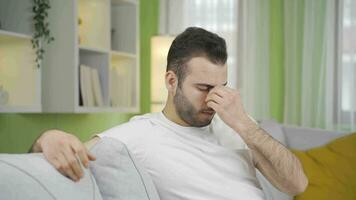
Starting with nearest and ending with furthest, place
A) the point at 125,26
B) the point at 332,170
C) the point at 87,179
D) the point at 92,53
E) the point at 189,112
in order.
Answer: the point at 87,179
the point at 189,112
the point at 332,170
the point at 92,53
the point at 125,26

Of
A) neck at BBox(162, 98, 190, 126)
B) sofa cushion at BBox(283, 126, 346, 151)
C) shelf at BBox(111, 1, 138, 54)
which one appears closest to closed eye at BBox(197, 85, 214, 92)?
neck at BBox(162, 98, 190, 126)

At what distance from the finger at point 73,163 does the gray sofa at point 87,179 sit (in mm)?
22

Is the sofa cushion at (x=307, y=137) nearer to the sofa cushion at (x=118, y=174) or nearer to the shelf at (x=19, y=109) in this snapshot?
the shelf at (x=19, y=109)

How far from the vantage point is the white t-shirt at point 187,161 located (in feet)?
4.88

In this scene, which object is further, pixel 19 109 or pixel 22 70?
pixel 22 70

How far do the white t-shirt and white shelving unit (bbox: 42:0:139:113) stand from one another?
98 cm

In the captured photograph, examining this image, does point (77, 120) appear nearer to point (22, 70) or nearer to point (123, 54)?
point (123, 54)

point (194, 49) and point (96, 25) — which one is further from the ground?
point (96, 25)

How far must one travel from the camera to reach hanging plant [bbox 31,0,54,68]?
2293 mm

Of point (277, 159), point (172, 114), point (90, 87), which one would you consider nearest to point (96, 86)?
point (90, 87)

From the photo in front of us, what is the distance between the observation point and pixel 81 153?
114 cm

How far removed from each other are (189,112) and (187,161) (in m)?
0.18

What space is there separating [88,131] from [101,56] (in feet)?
1.93

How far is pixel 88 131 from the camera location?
3.13m
